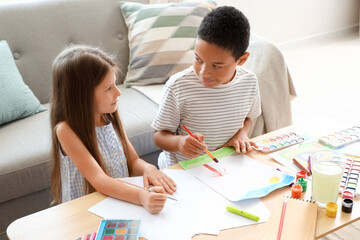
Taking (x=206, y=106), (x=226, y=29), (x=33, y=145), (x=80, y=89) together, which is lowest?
(x=33, y=145)

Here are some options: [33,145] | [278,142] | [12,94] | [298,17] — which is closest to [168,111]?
[278,142]

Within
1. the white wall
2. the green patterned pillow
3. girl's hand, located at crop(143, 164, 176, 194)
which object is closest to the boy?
girl's hand, located at crop(143, 164, 176, 194)

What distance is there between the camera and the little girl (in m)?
1.14

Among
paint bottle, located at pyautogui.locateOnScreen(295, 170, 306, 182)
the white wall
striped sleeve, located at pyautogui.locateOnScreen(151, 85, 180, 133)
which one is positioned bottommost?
the white wall

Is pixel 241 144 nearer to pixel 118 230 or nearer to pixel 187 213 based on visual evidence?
pixel 187 213

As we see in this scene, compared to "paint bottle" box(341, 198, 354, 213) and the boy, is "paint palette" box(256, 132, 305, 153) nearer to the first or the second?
the boy

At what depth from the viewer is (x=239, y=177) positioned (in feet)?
3.70

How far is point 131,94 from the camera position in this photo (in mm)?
2156

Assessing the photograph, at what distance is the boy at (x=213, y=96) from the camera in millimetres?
1180

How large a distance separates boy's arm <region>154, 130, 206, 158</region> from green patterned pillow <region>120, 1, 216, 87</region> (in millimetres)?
830

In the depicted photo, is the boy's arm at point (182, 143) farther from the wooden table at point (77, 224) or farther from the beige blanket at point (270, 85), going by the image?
the beige blanket at point (270, 85)

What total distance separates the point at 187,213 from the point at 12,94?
1.28 m

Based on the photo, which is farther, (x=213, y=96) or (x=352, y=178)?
(x=213, y=96)

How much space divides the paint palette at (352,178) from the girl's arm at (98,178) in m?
0.49
